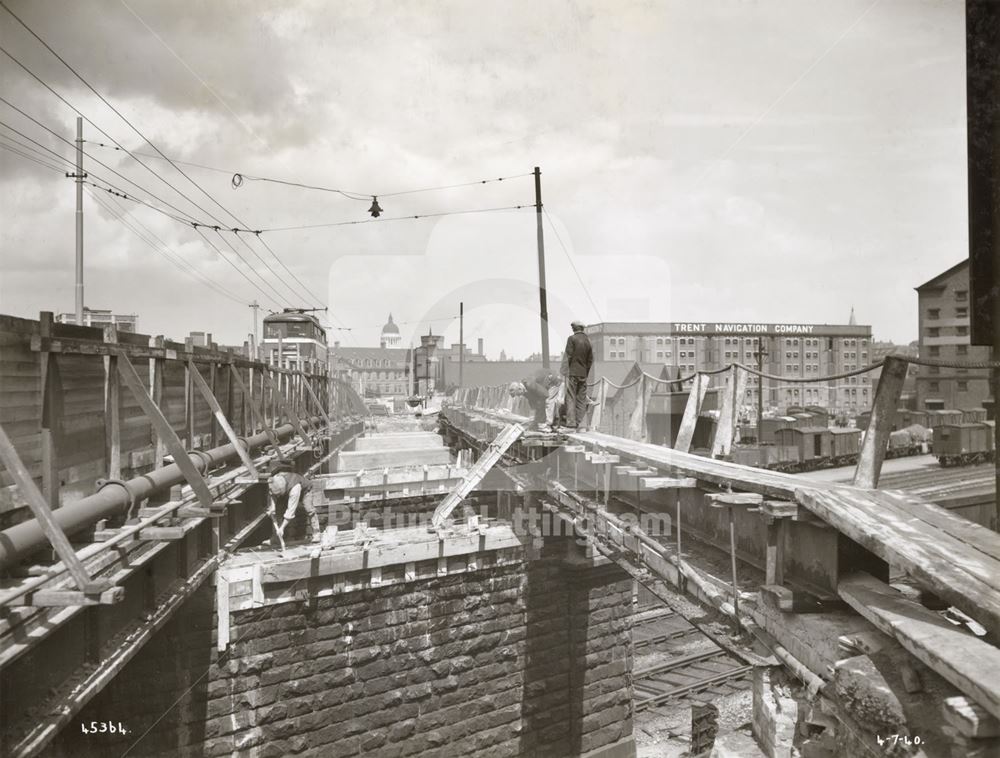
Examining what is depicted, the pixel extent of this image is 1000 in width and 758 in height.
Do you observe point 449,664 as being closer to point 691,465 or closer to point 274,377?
point 691,465

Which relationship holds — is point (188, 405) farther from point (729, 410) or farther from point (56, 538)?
point (729, 410)

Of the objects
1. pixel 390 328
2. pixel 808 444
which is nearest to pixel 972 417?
pixel 808 444

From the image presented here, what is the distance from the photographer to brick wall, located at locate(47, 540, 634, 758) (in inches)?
328

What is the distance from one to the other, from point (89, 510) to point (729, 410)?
20.4 ft

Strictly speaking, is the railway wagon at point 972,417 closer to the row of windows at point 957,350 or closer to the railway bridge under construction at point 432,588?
the row of windows at point 957,350

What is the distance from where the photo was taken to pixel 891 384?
4328 mm

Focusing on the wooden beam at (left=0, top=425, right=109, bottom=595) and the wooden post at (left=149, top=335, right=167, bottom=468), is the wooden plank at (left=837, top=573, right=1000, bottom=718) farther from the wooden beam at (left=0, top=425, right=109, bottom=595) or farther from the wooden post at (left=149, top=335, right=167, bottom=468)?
the wooden post at (left=149, top=335, right=167, bottom=468)

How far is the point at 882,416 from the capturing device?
14.3 ft

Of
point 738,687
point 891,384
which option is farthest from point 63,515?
point 738,687

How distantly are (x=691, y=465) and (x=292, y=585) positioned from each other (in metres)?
6.22

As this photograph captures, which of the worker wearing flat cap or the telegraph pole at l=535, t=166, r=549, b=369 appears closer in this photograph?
the worker wearing flat cap

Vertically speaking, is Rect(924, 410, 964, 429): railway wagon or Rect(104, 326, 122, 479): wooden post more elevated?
Rect(104, 326, 122, 479): wooden post

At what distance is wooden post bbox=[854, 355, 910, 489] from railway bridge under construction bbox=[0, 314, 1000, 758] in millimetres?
17

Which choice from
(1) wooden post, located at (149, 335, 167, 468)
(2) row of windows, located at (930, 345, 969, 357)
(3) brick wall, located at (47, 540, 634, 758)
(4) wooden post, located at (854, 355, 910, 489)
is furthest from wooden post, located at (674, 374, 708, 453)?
(2) row of windows, located at (930, 345, 969, 357)
